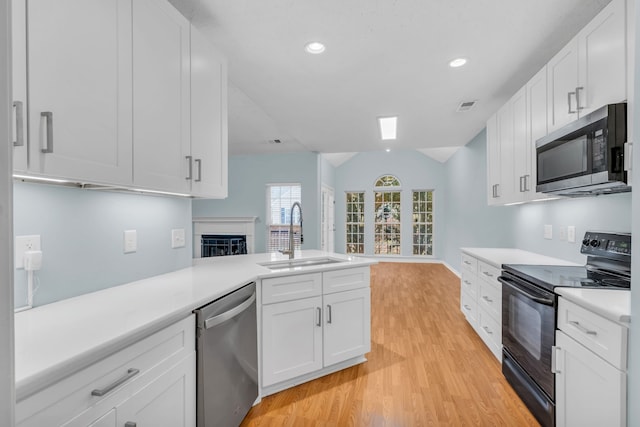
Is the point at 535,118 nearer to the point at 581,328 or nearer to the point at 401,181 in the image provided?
the point at 581,328

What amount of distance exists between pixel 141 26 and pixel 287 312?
5.89ft

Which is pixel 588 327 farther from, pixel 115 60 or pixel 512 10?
pixel 115 60

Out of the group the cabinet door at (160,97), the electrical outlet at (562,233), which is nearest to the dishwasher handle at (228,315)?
the cabinet door at (160,97)

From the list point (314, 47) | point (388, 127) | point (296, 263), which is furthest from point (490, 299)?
point (388, 127)

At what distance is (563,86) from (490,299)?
1.72 metres

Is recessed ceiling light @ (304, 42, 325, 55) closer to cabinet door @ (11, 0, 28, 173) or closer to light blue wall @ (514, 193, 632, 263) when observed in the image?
cabinet door @ (11, 0, 28, 173)

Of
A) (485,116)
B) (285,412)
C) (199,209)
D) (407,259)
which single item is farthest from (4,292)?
(407,259)

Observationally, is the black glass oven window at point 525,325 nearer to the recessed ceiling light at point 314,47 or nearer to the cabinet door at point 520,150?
the cabinet door at point 520,150

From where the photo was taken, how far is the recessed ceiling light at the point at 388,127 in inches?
159

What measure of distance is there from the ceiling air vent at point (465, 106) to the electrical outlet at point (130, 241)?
3.33 meters

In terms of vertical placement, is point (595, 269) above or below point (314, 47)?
below

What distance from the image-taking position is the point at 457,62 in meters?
2.48

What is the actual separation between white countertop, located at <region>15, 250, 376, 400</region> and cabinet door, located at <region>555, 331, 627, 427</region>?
5.63 feet

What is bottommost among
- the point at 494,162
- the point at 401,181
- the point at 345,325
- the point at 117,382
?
the point at 345,325
